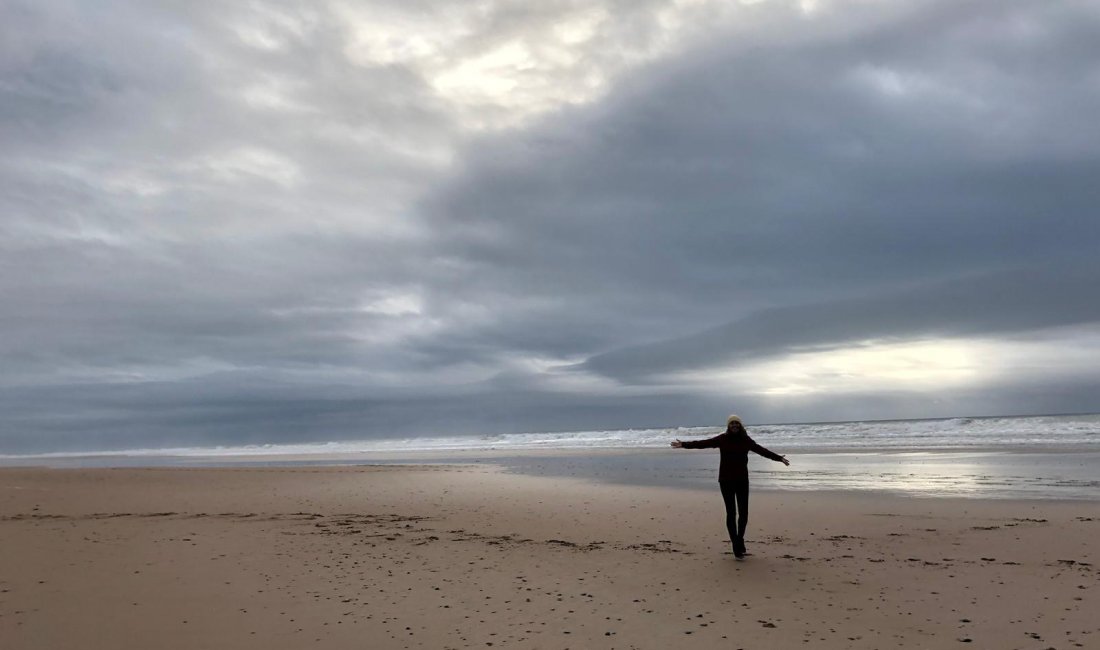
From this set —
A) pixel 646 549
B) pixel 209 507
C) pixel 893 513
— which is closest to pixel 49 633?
pixel 646 549

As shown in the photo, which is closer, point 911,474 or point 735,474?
point 735,474

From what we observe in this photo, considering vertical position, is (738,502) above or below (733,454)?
below

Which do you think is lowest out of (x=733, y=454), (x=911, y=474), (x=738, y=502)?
(x=911, y=474)

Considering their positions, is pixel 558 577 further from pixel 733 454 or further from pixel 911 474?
pixel 911 474

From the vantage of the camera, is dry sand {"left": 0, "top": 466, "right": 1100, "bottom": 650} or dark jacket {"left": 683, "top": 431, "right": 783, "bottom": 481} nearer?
dry sand {"left": 0, "top": 466, "right": 1100, "bottom": 650}

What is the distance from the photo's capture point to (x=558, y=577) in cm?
976

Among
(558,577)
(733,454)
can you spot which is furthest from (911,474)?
(558,577)

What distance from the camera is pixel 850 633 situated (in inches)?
278

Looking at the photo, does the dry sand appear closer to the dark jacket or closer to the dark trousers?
the dark trousers

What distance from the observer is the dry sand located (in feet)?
23.8

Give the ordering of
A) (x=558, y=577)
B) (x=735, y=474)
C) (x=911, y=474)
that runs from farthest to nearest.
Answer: (x=911, y=474), (x=735, y=474), (x=558, y=577)

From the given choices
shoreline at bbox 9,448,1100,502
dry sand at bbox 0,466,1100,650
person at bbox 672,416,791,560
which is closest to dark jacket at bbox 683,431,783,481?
person at bbox 672,416,791,560

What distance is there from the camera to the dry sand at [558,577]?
725 centimetres

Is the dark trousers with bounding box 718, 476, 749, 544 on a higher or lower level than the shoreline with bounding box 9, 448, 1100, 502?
higher
